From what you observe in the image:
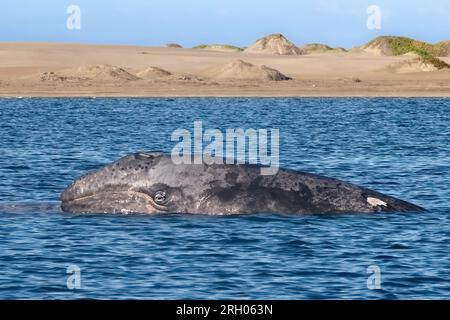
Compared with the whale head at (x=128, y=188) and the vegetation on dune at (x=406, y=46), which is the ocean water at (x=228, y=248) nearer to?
the whale head at (x=128, y=188)

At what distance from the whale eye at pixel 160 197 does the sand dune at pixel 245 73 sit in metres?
64.0

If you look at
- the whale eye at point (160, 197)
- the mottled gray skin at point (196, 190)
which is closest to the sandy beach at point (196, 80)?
the mottled gray skin at point (196, 190)

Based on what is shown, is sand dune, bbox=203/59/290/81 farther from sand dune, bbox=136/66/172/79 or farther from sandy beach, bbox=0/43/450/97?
sand dune, bbox=136/66/172/79

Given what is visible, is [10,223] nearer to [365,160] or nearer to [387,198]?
[387,198]

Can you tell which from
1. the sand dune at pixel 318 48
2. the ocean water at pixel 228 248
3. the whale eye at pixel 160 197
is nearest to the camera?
the ocean water at pixel 228 248

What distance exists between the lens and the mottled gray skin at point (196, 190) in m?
21.1

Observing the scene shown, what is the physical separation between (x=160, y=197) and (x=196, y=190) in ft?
2.43

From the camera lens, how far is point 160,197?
21.3 metres

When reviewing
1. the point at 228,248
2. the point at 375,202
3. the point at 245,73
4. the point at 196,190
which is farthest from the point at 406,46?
the point at 228,248

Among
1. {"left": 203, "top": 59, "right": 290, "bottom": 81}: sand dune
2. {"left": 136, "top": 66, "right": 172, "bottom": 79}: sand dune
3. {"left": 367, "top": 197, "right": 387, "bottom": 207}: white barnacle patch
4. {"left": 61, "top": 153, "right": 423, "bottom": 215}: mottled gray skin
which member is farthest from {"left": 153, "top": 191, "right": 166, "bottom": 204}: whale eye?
{"left": 136, "top": 66, "right": 172, "bottom": 79}: sand dune

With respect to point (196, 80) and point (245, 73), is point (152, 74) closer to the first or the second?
point (196, 80)

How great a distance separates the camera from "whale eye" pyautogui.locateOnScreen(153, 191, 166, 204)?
21219 mm

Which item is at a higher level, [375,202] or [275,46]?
[275,46]

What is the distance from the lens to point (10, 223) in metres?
21.5
